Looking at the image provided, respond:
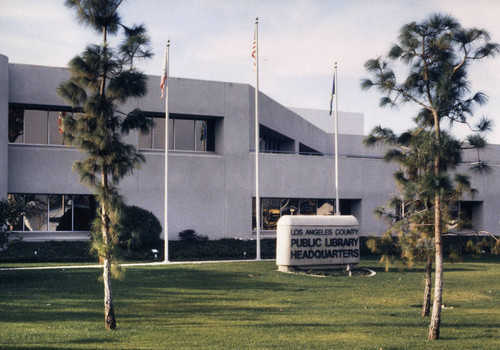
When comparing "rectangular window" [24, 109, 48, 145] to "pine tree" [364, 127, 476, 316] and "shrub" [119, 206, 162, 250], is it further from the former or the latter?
"pine tree" [364, 127, 476, 316]

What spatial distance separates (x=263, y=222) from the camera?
37.6 m

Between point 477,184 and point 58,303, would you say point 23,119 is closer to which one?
point 58,303

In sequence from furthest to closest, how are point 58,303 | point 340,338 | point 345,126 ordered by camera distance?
point 345,126
point 58,303
point 340,338

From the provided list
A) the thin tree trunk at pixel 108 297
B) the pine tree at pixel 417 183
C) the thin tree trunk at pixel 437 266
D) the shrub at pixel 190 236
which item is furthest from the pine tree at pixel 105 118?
the shrub at pixel 190 236

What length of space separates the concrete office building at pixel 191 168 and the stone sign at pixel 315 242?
37.8ft

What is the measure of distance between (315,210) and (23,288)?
23412mm

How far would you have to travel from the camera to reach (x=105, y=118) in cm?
1210

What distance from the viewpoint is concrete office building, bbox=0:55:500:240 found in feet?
105

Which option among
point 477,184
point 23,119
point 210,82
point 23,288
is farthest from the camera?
point 477,184

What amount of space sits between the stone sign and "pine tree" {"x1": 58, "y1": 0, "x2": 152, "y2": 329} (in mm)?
11723

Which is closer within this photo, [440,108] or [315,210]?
[440,108]

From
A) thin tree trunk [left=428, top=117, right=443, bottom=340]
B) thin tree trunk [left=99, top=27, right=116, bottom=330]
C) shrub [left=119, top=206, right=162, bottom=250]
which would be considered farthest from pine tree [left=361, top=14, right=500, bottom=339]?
shrub [left=119, top=206, right=162, bottom=250]

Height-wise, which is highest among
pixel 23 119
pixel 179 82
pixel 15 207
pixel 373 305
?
pixel 179 82

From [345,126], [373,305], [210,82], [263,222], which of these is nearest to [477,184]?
[263,222]
